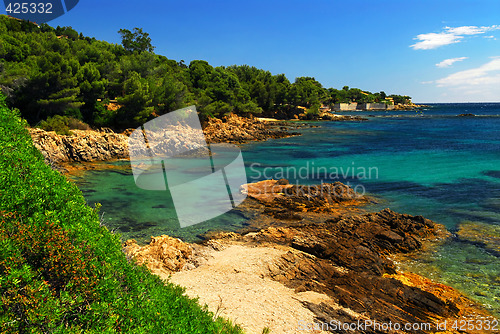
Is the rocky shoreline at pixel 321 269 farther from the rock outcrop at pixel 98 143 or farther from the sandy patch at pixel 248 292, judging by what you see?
the rock outcrop at pixel 98 143

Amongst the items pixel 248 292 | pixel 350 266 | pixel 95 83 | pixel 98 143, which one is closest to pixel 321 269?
pixel 350 266

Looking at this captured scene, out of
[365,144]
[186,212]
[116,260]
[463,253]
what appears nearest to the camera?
[116,260]

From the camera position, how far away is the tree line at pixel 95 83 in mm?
35094

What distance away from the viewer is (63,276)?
15.8 ft

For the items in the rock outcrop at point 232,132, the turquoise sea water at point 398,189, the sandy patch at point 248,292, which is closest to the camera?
the sandy patch at point 248,292

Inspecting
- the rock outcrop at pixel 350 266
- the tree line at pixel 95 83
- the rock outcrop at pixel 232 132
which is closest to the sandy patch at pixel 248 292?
the rock outcrop at pixel 350 266

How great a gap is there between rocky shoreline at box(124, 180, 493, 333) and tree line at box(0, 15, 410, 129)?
3071 cm

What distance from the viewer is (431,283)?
448 inches

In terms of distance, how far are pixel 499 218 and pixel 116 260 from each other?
826 inches

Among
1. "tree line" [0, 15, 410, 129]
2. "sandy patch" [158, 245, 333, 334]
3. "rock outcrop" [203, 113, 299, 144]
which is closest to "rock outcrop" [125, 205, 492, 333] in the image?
"sandy patch" [158, 245, 333, 334]

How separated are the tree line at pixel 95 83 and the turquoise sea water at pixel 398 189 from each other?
13.7 m

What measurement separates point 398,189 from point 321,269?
1696 cm

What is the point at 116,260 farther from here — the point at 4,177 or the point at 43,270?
the point at 4,177

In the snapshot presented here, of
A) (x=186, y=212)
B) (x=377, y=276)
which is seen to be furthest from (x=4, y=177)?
(x=186, y=212)
